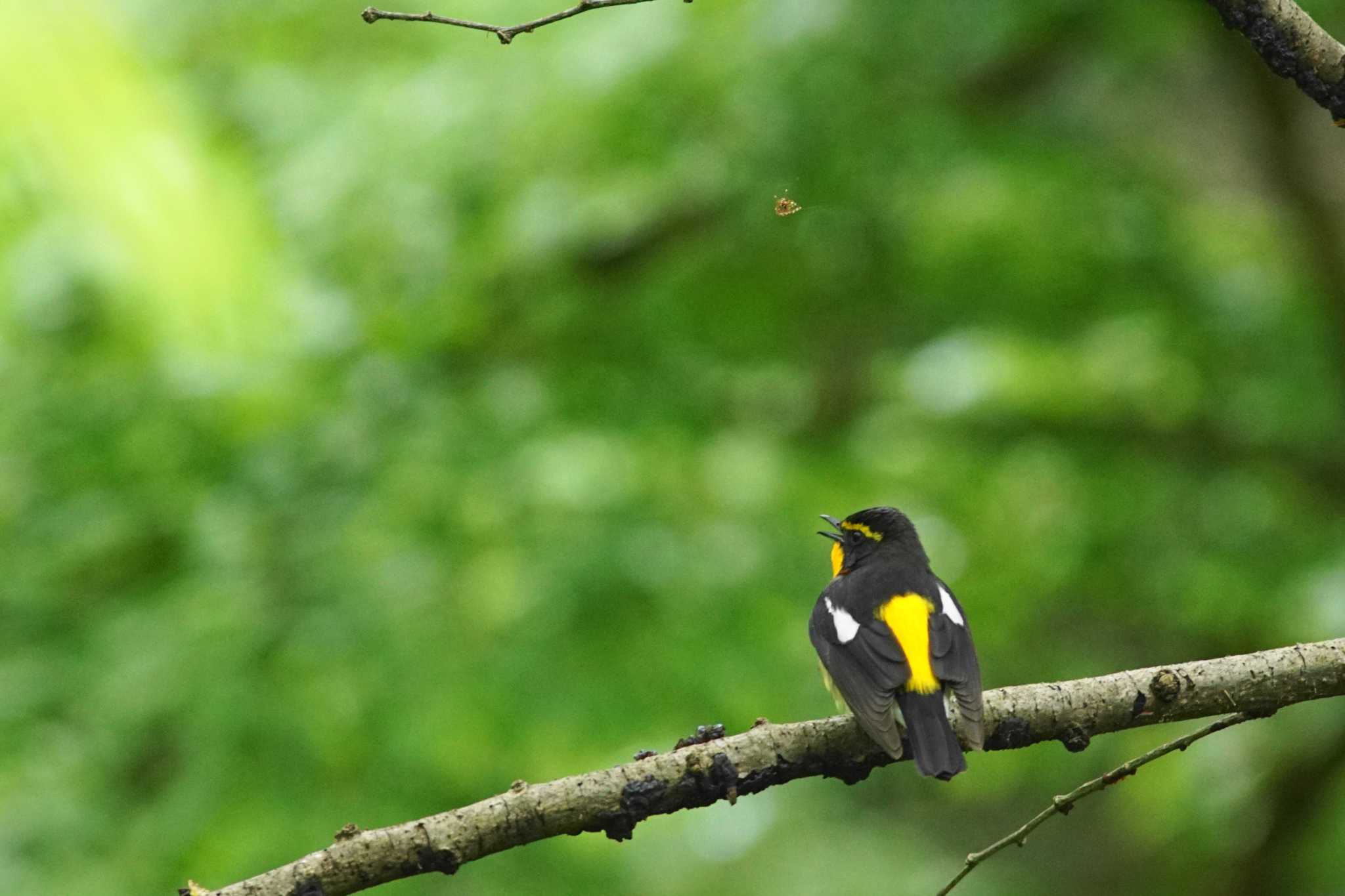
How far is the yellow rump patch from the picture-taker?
3.24 meters

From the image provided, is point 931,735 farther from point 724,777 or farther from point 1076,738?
→ point 724,777

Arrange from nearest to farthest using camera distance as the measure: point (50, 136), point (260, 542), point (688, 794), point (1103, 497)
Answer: point (688, 794), point (50, 136), point (260, 542), point (1103, 497)

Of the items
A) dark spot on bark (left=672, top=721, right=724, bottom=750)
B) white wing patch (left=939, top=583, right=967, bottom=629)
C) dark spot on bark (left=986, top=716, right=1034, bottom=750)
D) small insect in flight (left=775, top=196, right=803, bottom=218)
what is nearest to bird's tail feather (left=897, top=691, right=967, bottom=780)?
dark spot on bark (left=986, top=716, right=1034, bottom=750)

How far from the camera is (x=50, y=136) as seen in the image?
2.57m

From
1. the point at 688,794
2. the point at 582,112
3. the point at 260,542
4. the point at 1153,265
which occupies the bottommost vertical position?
the point at 260,542

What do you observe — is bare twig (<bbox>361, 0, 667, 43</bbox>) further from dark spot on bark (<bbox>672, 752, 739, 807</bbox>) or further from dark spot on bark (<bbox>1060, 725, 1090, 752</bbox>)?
dark spot on bark (<bbox>1060, 725, 1090, 752</bbox>)

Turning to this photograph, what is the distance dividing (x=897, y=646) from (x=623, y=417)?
2.75 meters

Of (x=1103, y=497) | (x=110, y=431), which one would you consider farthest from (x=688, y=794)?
(x=1103, y=497)

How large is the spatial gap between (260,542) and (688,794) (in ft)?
12.7

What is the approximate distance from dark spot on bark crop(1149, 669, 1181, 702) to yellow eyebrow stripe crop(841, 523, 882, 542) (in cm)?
201

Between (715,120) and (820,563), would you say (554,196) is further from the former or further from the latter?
(820,563)

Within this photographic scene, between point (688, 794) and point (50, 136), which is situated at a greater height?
point (50, 136)

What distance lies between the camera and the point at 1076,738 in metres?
2.38

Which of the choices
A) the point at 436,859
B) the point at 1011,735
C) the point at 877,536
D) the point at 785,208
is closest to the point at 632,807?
the point at 436,859
